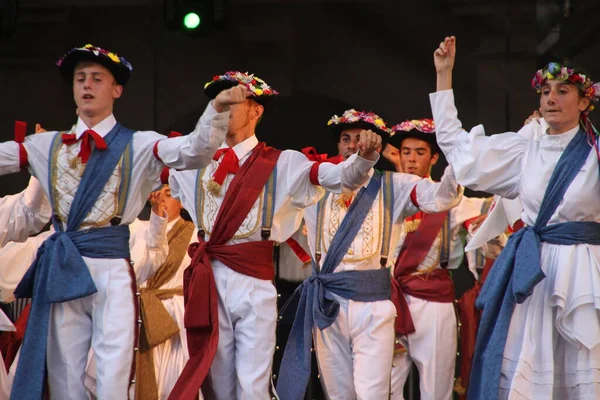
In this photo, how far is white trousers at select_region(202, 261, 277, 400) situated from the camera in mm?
5340

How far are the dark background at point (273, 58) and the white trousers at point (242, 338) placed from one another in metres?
2.76

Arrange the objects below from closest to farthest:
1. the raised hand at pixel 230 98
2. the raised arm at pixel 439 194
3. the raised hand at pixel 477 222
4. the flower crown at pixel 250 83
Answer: the raised hand at pixel 230 98 → the flower crown at pixel 250 83 → the raised arm at pixel 439 194 → the raised hand at pixel 477 222

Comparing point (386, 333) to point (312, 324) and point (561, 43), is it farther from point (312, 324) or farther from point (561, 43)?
point (561, 43)

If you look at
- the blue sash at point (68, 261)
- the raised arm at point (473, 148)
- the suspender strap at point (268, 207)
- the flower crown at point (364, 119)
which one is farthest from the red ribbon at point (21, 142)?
the flower crown at point (364, 119)

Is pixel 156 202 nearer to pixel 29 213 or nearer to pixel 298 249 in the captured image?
pixel 29 213

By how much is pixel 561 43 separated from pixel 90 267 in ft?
13.0

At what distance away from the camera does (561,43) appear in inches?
305

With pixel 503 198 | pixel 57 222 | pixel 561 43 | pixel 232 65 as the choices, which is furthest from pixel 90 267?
pixel 561 43

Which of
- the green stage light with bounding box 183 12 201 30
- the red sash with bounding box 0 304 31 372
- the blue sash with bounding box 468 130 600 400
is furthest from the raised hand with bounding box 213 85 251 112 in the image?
the green stage light with bounding box 183 12 201 30

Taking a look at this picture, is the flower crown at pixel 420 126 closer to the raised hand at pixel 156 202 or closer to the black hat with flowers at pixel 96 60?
the raised hand at pixel 156 202

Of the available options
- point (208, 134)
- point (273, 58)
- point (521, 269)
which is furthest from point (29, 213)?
point (273, 58)

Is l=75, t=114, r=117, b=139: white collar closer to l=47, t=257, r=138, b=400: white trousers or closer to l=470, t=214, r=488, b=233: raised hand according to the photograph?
l=47, t=257, r=138, b=400: white trousers

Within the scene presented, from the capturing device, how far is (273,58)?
8.09 m

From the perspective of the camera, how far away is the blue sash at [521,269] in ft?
16.0
